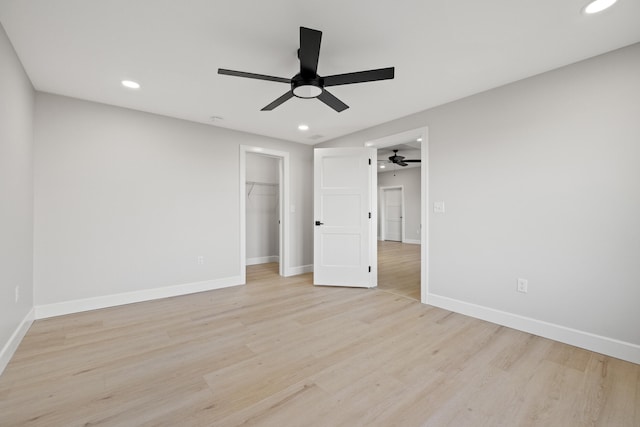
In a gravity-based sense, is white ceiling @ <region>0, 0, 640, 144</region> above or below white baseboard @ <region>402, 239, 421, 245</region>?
above

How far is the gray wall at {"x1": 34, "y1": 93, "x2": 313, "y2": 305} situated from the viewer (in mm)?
2920

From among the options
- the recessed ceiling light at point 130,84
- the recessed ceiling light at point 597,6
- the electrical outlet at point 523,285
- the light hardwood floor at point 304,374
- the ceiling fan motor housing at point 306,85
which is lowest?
the light hardwood floor at point 304,374

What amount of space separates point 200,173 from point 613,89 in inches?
172

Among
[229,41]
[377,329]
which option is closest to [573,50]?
[229,41]

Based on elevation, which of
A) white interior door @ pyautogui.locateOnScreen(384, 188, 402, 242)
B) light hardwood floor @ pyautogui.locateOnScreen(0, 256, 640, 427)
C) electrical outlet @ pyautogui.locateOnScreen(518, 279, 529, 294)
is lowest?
light hardwood floor @ pyautogui.locateOnScreen(0, 256, 640, 427)

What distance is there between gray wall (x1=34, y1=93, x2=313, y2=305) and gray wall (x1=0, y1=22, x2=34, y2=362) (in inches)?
7.2

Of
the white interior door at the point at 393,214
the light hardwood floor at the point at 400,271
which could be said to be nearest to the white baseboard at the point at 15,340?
the light hardwood floor at the point at 400,271

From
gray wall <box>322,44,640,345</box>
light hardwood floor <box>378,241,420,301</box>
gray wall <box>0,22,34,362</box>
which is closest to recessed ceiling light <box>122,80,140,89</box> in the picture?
gray wall <box>0,22,34,362</box>

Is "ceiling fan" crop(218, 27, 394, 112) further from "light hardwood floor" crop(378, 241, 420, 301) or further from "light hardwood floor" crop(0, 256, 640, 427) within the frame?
"light hardwood floor" crop(378, 241, 420, 301)

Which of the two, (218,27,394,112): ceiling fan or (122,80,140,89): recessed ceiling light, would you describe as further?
(122,80,140,89): recessed ceiling light

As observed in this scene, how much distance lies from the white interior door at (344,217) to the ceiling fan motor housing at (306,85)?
1.90m

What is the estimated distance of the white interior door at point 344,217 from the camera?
159 inches

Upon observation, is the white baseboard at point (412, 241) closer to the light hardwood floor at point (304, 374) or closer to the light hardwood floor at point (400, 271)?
the light hardwood floor at point (400, 271)

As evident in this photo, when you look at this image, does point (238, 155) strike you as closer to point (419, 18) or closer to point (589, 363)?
point (419, 18)
